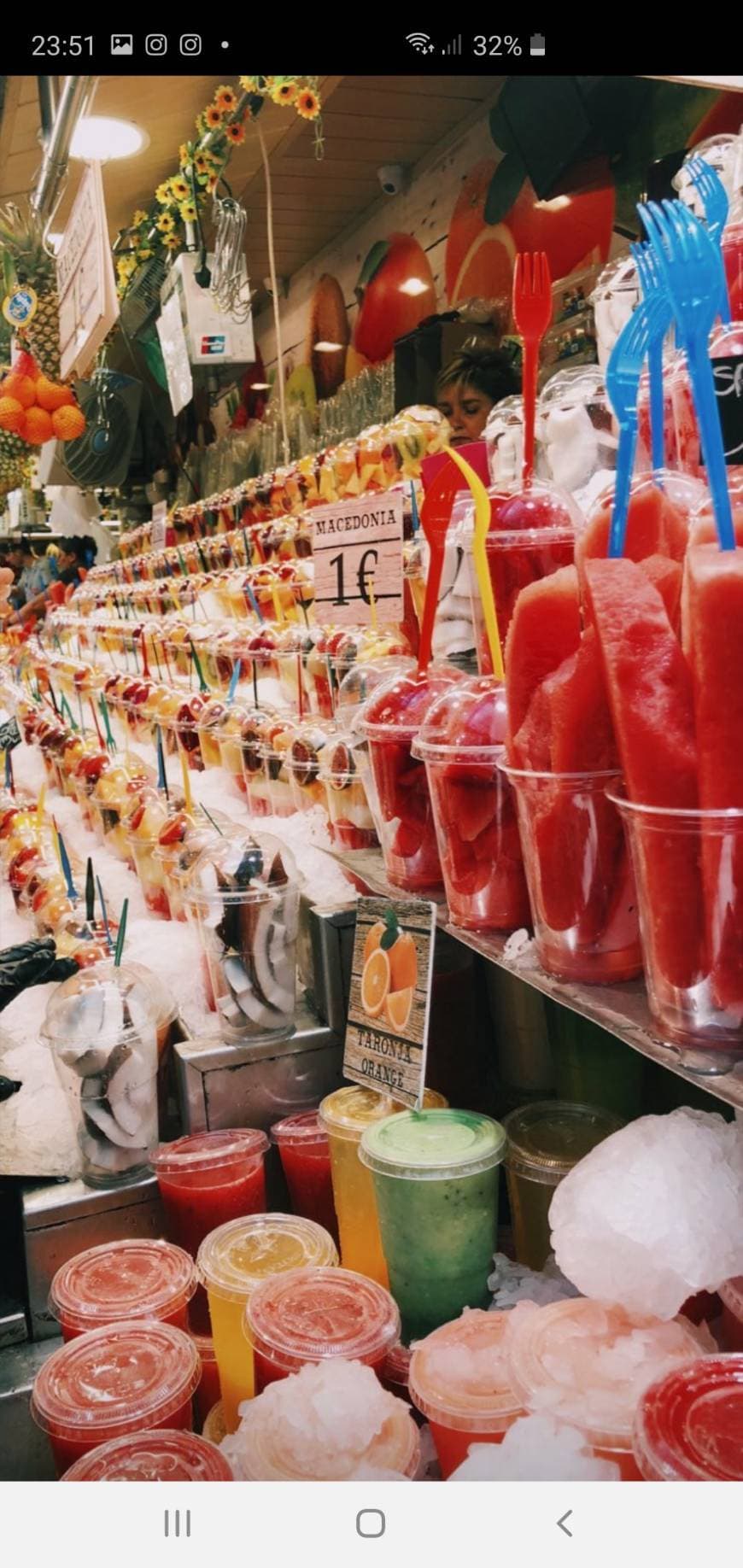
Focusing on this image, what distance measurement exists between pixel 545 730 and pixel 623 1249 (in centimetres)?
40

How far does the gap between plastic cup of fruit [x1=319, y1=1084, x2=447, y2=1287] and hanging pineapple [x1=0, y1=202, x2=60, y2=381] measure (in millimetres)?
3781

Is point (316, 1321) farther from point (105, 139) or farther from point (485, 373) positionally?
point (105, 139)

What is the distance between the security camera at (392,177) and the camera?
3104 mm

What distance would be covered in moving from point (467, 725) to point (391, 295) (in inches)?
106

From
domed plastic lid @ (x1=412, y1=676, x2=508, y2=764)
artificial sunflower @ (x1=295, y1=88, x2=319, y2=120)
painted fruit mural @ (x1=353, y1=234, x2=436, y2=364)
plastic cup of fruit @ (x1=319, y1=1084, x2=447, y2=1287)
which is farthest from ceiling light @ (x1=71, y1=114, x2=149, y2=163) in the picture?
plastic cup of fruit @ (x1=319, y1=1084, x2=447, y2=1287)

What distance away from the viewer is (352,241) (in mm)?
3504

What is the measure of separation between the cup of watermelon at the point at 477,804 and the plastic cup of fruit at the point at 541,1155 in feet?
0.96

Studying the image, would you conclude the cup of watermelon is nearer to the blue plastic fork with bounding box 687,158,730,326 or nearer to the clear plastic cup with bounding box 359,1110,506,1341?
Answer: the clear plastic cup with bounding box 359,1110,506,1341

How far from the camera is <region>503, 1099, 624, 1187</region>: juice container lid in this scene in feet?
3.43

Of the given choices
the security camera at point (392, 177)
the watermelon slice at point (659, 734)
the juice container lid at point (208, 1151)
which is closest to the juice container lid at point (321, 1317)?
the juice container lid at point (208, 1151)

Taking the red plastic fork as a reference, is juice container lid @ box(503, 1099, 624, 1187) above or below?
below

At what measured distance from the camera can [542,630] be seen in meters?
0.76
